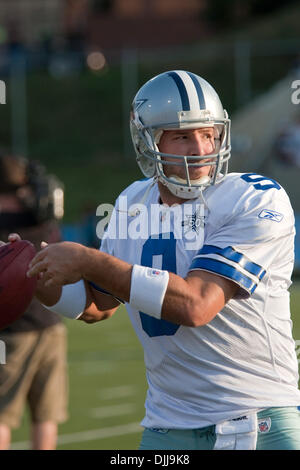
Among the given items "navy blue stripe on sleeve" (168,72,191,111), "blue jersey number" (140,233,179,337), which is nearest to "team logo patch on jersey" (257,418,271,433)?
"blue jersey number" (140,233,179,337)

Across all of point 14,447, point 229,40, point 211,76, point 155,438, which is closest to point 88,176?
point 211,76

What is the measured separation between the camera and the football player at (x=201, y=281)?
109 inches

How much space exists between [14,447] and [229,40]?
2333 centimetres

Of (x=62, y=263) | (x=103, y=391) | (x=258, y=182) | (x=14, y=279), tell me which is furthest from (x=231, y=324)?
(x=103, y=391)

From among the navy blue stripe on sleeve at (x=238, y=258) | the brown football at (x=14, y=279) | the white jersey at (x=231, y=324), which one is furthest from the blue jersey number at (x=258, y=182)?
the brown football at (x=14, y=279)

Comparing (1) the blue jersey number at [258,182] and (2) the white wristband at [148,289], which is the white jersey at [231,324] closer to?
(1) the blue jersey number at [258,182]

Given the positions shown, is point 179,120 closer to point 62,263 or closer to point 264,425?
point 62,263

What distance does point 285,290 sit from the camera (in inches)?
121

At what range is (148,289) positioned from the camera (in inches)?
108

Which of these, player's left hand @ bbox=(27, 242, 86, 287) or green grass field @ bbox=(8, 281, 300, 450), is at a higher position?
player's left hand @ bbox=(27, 242, 86, 287)

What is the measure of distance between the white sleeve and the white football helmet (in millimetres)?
177

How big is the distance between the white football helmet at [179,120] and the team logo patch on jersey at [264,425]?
0.73 m

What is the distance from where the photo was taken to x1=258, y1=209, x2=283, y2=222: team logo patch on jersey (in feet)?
9.59

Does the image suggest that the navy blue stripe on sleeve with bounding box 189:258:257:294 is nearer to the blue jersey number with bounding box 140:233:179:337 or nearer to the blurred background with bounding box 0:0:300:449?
the blue jersey number with bounding box 140:233:179:337
